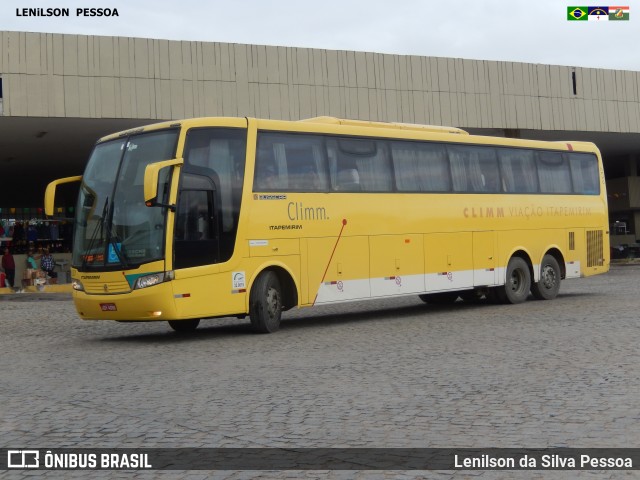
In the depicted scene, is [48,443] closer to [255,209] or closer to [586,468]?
[586,468]

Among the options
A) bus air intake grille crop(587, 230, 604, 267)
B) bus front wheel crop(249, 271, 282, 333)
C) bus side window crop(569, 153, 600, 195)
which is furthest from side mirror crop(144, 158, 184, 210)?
bus air intake grille crop(587, 230, 604, 267)

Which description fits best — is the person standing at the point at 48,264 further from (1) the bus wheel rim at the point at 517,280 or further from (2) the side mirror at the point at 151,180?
(2) the side mirror at the point at 151,180

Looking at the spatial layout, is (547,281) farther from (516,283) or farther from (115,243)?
(115,243)

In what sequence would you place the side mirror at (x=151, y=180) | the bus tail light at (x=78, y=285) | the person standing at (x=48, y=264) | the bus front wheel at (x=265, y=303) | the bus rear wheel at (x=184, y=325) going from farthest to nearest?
1. the person standing at (x=48, y=264)
2. the bus rear wheel at (x=184, y=325)
3. the bus front wheel at (x=265, y=303)
4. the bus tail light at (x=78, y=285)
5. the side mirror at (x=151, y=180)

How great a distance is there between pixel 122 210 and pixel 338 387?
→ 6.53 m

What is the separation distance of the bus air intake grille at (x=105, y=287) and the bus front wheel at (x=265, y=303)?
6.65 ft

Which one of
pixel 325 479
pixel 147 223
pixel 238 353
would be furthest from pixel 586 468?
pixel 147 223

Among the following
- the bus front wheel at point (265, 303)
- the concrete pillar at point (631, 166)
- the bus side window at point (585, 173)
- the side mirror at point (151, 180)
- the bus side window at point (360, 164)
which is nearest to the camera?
the side mirror at point (151, 180)

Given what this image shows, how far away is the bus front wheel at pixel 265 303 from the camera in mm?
15703

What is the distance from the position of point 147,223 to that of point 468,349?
522 cm

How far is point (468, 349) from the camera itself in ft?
40.7

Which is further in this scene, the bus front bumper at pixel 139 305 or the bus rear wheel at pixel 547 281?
the bus rear wheel at pixel 547 281

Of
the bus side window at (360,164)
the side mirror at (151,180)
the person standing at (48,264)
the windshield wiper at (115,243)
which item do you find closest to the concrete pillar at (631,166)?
the person standing at (48,264)

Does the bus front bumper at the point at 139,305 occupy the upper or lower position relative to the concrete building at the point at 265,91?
lower
